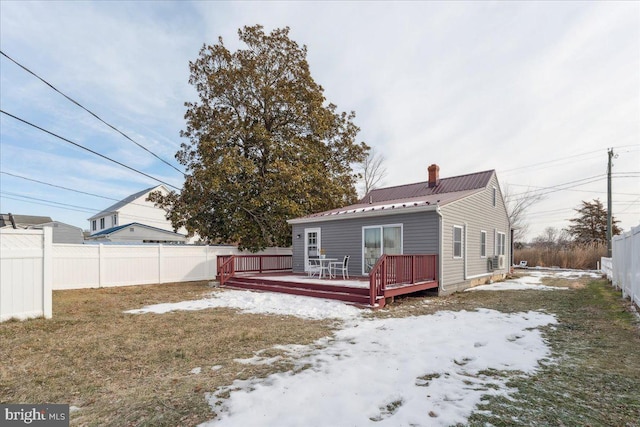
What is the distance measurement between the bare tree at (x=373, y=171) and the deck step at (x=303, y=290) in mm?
19556

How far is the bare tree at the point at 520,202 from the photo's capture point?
1340 inches

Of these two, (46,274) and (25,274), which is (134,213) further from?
(25,274)

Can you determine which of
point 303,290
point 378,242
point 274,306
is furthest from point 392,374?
point 378,242

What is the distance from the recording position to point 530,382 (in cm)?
342

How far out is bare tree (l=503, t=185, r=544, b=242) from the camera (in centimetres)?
3403

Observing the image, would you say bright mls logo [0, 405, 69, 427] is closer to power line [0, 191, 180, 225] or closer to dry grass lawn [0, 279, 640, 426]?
dry grass lawn [0, 279, 640, 426]

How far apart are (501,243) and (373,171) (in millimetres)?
15310

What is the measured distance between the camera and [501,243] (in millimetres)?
15688

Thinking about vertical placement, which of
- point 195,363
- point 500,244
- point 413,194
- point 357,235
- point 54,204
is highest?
point 54,204

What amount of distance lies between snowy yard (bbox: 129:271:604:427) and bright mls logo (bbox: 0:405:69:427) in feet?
3.94

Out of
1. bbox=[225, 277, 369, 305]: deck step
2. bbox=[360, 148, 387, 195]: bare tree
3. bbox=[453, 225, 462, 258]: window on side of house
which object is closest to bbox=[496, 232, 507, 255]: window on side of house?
bbox=[453, 225, 462, 258]: window on side of house

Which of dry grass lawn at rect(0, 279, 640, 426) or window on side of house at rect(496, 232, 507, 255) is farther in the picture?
window on side of house at rect(496, 232, 507, 255)

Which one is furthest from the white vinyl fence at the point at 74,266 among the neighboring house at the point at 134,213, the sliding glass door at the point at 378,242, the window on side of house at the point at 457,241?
the neighboring house at the point at 134,213

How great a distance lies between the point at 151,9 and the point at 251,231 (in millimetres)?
9963
